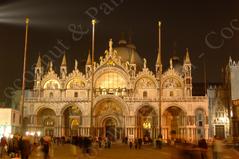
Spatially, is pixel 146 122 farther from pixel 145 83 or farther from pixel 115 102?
pixel 145 83

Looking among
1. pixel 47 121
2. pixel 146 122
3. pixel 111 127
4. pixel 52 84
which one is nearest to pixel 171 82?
pixel 146 122

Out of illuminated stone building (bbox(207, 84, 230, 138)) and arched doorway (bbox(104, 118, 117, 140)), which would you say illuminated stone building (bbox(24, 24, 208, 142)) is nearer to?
arched doorway (bbox(104, 118, 117, 140))

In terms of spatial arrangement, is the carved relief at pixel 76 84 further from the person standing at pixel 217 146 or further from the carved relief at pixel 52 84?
the person standing at pixel 217 146

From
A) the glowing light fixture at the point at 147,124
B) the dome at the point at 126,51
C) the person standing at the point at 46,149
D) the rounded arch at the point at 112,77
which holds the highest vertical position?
the dome at the point at 126,51

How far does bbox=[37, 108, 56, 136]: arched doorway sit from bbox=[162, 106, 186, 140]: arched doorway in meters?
18.5

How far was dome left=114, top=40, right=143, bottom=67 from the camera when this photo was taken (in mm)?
68250

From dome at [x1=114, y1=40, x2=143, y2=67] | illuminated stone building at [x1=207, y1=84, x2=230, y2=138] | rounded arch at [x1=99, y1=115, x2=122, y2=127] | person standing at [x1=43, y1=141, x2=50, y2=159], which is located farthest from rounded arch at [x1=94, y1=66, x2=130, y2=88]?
person standing at [x1=43, y1=141, x2=50, y2=159]

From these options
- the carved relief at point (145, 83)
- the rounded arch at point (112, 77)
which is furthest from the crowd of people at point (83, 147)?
the carved relief at point (145, 83)

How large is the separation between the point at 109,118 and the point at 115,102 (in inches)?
113

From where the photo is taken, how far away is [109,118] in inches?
2386

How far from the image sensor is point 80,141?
2852cm

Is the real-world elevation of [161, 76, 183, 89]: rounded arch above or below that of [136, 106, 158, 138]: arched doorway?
above

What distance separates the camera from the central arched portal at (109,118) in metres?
60.0

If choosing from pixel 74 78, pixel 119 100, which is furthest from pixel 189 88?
pixel 74 78
